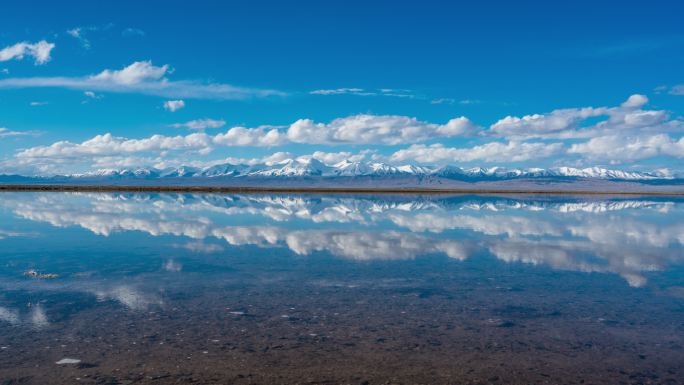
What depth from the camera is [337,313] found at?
442 inches

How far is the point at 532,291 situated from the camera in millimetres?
13766

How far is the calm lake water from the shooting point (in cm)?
817

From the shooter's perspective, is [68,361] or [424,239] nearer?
[68,361]

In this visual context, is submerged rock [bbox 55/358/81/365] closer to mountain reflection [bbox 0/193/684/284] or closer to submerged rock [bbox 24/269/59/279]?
mountain reflection [bbox 0/193/684/284]

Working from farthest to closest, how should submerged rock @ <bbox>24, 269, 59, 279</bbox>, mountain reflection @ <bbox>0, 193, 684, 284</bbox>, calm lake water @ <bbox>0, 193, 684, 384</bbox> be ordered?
mountain reflection @ <bbox>0, 193, 684, 284</bbox> → submerged rock @ <bbox>24, 269, 59, 279</bbox> → calm lake water @ <bbox>0, 193, 684, 384</bbox>

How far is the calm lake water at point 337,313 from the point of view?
8172mm

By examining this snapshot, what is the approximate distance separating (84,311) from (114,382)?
4188 mm

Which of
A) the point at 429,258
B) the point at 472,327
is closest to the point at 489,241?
the point at 429,258

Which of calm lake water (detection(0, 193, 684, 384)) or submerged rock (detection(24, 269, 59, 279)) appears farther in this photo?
submerged rock (detection(24, 269, 59, 279))

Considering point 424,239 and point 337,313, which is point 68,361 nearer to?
point 337,313

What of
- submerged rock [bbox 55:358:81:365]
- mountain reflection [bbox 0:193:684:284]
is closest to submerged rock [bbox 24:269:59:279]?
mountain reflection [bbox 0:193:684:284]

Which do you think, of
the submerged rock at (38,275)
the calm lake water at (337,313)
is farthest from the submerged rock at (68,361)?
the submerged rock at (38,275)

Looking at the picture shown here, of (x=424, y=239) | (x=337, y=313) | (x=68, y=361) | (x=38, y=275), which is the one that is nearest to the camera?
(x=68, y=361)

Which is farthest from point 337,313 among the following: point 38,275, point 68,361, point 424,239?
point 424,239
